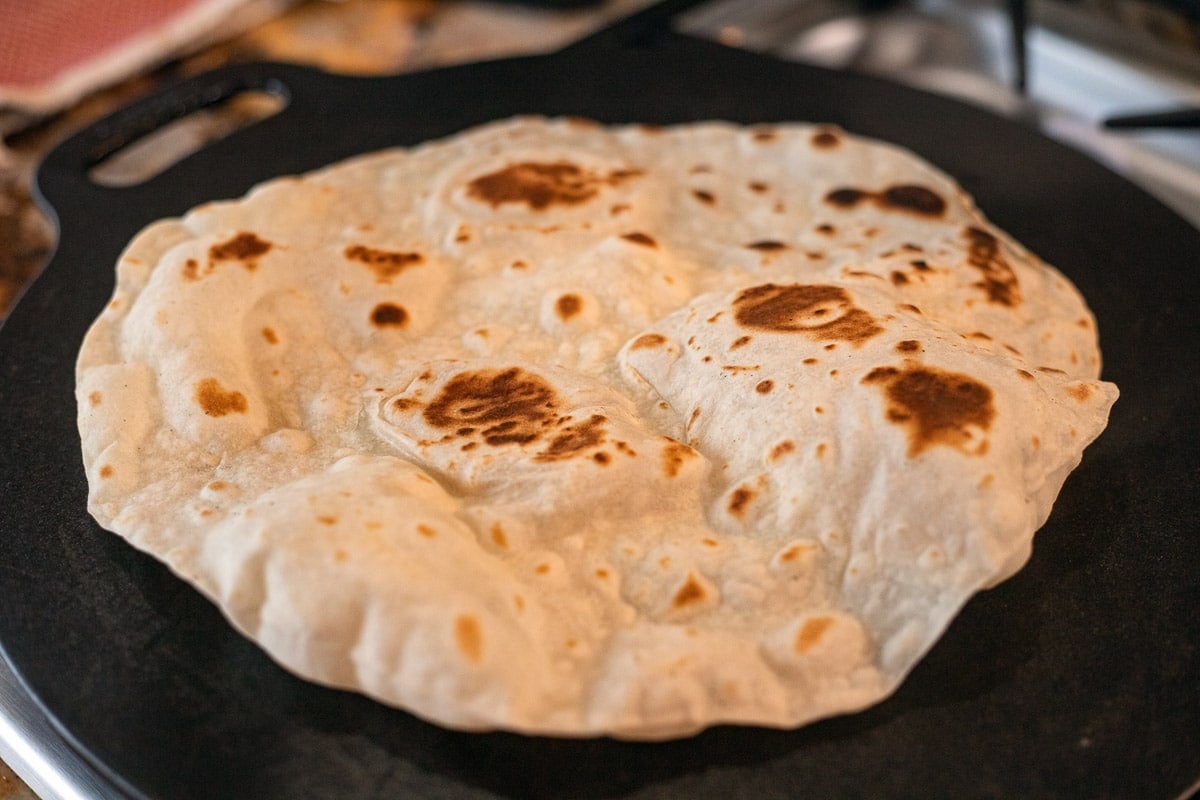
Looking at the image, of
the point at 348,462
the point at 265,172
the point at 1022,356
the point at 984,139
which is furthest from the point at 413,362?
the point at 984,139

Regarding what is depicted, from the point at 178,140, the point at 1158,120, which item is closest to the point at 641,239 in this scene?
the point at 1158,120

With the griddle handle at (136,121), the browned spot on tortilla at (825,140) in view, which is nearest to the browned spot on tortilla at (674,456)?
the browned spot on tortilla at (825,140)

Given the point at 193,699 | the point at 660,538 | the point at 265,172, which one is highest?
the point at 265,172

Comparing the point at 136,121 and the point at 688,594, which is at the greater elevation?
the point at 136,121

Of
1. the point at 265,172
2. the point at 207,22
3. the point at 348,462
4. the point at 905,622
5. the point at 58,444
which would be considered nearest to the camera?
the point at 905,622

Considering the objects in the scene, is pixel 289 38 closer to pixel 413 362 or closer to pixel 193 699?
pixel 413 362

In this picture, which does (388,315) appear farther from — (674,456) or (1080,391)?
(1080,391)
